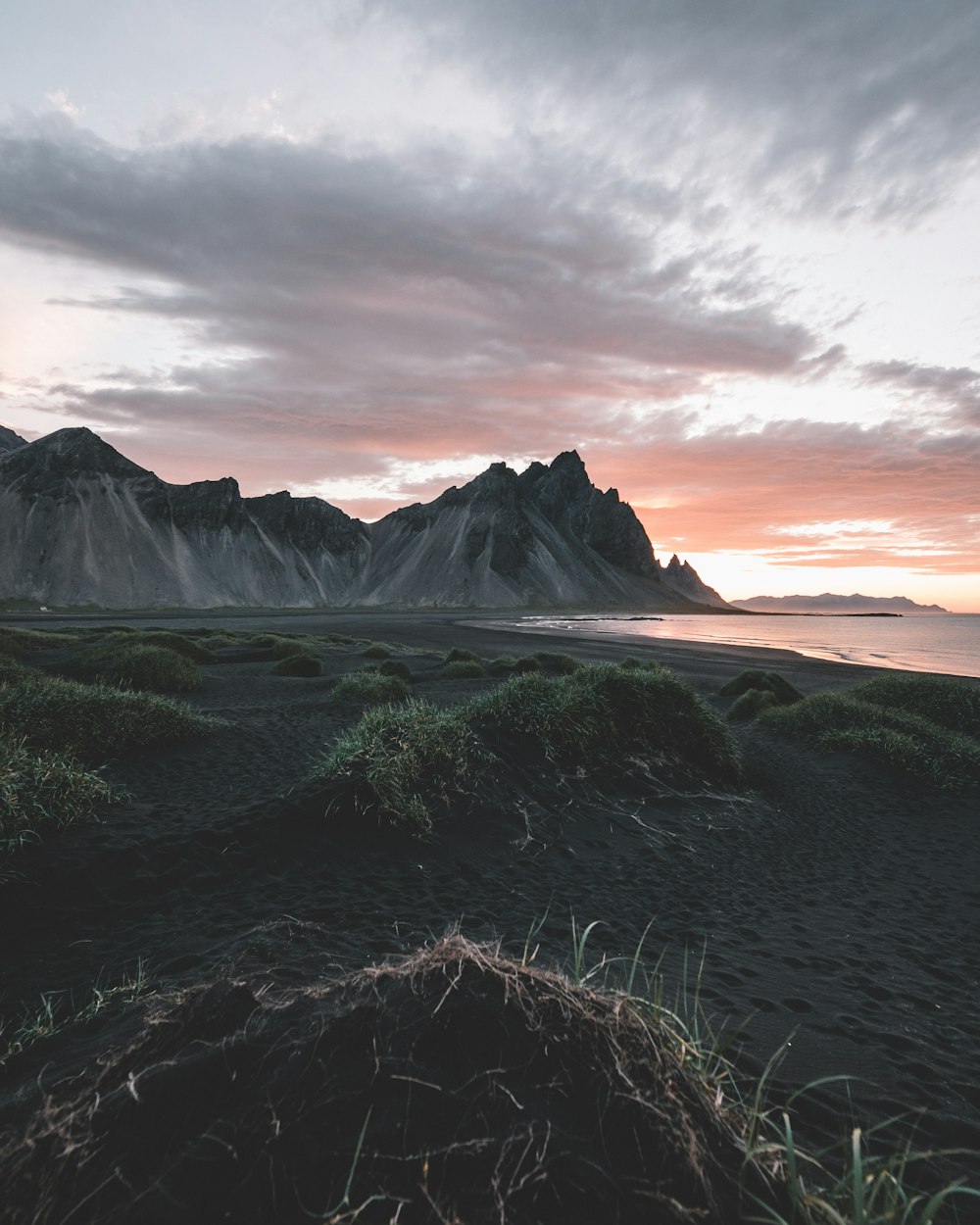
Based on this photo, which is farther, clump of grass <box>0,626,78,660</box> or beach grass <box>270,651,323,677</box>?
beach grass <box>270,651,323,677</box>

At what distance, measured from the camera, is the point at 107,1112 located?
2018mm

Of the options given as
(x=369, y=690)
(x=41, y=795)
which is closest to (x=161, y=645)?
(x=369, y=690)

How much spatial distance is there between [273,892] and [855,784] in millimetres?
10985

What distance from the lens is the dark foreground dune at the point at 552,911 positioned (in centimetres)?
345

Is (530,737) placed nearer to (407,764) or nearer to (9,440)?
(407,764)

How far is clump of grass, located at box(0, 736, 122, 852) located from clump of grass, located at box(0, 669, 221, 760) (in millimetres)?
1481

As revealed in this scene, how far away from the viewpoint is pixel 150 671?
17.8 meters

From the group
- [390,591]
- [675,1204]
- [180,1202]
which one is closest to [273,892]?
[180,1202]

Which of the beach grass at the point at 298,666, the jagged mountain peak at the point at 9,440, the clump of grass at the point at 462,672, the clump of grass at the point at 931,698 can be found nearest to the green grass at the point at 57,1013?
the clump of grass at the point at 931,698

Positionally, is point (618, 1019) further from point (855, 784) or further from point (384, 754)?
point (855, 784)

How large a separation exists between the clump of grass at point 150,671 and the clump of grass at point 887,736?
1694cm

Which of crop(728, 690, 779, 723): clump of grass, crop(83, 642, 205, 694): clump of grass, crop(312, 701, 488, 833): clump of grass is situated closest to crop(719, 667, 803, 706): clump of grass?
crop(728, 690, 779, 723): clump of grass

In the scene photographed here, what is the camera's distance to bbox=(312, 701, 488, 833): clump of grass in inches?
293

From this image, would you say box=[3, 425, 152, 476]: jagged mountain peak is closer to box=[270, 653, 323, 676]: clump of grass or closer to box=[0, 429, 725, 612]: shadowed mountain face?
box=[0, 429, 725, 612]: shadowed mountain face
